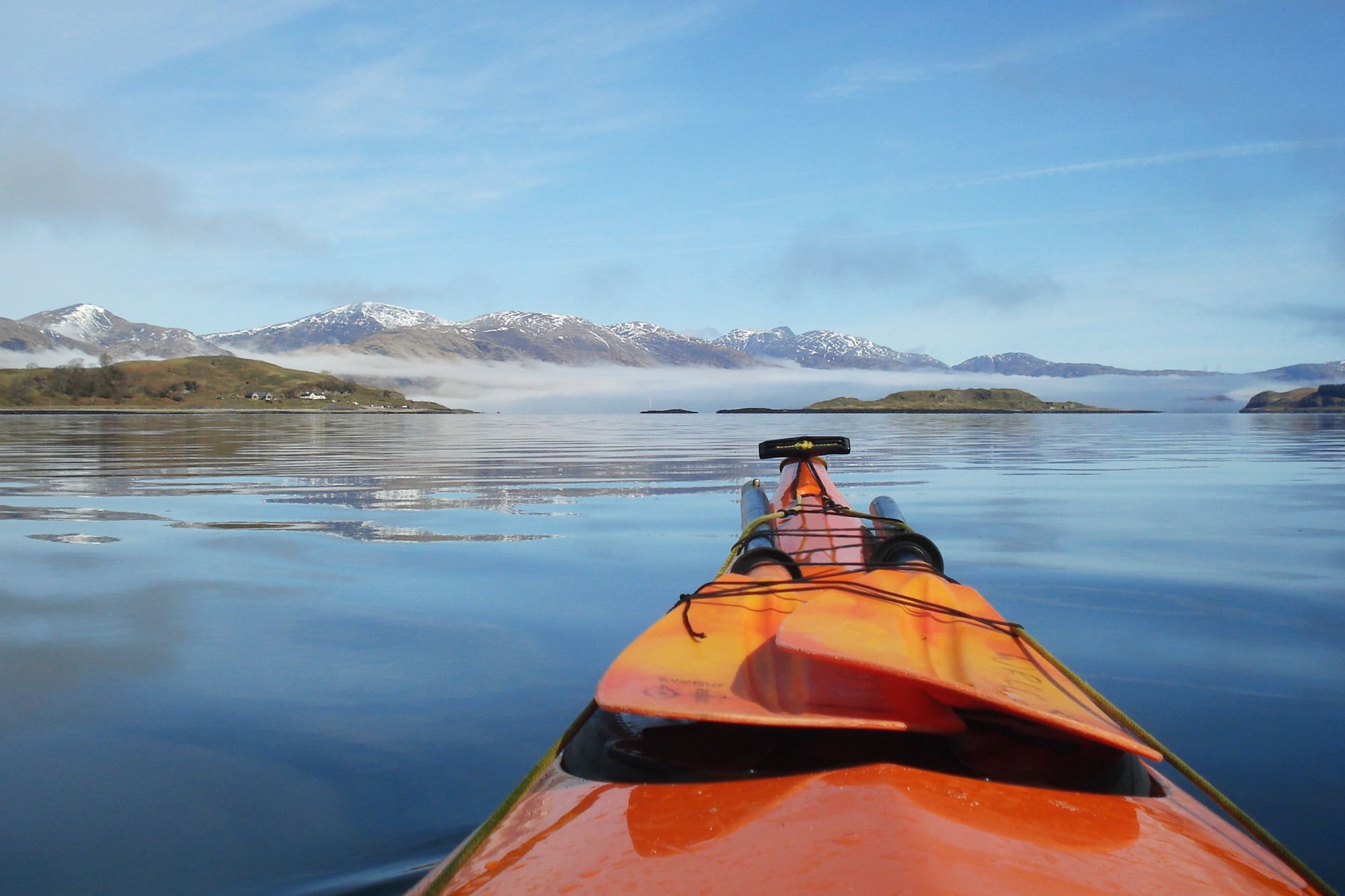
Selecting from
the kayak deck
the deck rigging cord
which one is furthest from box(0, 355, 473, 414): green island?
the kayak deck

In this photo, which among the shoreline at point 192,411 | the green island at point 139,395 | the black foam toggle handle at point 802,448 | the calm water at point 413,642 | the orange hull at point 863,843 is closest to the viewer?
the orange hull at point 863,843

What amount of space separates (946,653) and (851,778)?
87cm

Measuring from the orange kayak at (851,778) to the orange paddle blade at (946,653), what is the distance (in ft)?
0.04

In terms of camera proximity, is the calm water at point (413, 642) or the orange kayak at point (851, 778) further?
the calm water at point (413, 642)

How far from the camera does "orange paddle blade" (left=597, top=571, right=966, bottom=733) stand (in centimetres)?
260

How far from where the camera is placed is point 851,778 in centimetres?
235

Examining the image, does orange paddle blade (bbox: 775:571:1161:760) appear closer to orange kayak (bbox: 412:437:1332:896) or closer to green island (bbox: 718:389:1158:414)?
orange kayak (bbox: 412:437:1332:896)

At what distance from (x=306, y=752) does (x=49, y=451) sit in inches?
1191

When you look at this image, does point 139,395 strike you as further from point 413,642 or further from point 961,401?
point 413,642

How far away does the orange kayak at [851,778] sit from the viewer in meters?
1.93

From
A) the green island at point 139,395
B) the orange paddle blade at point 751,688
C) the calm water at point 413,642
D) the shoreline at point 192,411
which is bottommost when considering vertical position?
the calm water at point 413,642

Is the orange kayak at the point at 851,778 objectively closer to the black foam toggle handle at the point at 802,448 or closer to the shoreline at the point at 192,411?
the black foam toggle handle at the point at 802,448

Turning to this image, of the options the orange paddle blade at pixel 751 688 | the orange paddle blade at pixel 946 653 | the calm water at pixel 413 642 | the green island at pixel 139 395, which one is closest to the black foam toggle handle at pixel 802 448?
the calm water at pixel 413 642

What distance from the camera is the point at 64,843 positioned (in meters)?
3.26
